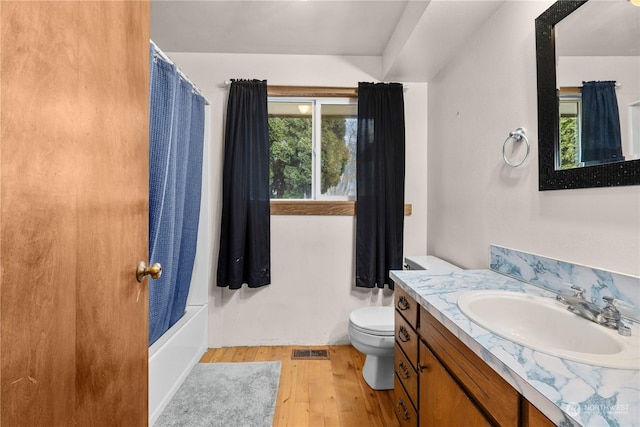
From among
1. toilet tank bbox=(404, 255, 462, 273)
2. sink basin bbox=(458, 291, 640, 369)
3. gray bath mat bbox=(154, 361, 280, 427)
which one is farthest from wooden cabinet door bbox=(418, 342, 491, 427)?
gray bath mat bbox=(154, 361, 280, 427)

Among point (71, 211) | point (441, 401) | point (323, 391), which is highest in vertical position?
point (71, 211)

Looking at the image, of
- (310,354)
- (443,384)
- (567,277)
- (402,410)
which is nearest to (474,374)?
(443,384)

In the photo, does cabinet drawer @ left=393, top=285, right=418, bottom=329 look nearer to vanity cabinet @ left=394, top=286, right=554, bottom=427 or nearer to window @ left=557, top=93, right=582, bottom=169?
vanity cabinet @ left=394, top=286, right=554, bottom=427

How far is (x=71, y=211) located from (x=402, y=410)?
58.9 inches

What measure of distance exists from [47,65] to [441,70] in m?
2.25

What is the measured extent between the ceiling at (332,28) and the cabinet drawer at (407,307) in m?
1.48

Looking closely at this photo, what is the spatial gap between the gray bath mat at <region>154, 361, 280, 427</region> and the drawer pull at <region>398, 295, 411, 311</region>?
0.95 metres

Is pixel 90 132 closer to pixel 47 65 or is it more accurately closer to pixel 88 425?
pixel 47 65

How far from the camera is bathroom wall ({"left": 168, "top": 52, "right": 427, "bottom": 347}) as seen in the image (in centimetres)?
227

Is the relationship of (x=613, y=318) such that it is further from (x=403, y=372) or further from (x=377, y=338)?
(x=377, y=338)

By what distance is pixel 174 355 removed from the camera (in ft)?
5.65

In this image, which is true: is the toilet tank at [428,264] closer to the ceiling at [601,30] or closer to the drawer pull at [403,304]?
the drawer pull at [403,304]

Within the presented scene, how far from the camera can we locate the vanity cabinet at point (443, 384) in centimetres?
65

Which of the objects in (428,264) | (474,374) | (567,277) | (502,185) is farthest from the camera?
(428,264)
